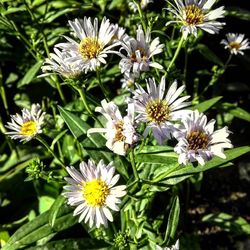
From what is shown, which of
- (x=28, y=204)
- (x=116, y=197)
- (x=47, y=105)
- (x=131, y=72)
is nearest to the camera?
(x=116, y=197)

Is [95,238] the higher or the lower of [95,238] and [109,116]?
the lower

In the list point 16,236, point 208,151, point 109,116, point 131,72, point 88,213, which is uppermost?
point 131,72

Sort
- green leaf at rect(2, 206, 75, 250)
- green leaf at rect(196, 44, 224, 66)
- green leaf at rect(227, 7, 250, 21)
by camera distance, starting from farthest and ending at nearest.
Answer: green leaf at rect(227, 7, 250, 21) < green leaf at rect(196, 44, 224, 66) < green leaf at rect(2, 206, 75, 250)

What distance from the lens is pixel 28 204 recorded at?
3.20 m

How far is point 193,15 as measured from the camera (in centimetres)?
218

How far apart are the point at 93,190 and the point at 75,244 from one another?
1.88 ft

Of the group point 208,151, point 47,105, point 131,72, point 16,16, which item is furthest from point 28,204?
point 208,151

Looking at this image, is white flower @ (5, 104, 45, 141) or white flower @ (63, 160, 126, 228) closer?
white flower @ (63, 160, 126, 228)

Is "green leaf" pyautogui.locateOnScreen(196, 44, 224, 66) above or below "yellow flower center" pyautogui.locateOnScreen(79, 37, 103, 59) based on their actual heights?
below

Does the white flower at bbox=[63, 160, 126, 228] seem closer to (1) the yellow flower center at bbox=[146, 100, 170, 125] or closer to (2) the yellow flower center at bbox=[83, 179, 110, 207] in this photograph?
(2) the yellow flower center at bbox=[83, 179, 110, 207]

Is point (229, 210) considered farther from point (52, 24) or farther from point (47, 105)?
point (52, 24)

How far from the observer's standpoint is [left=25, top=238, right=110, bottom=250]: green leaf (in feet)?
8.18

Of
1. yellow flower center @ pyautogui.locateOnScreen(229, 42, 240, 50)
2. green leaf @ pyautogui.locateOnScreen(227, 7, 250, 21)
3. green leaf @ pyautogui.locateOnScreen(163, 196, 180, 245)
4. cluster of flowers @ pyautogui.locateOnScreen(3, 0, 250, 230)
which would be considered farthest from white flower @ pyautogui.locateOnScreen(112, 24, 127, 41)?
green leaf @ pyautogui.locateOnScreen(227, 7, 250, 21)

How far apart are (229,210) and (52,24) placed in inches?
70.2
